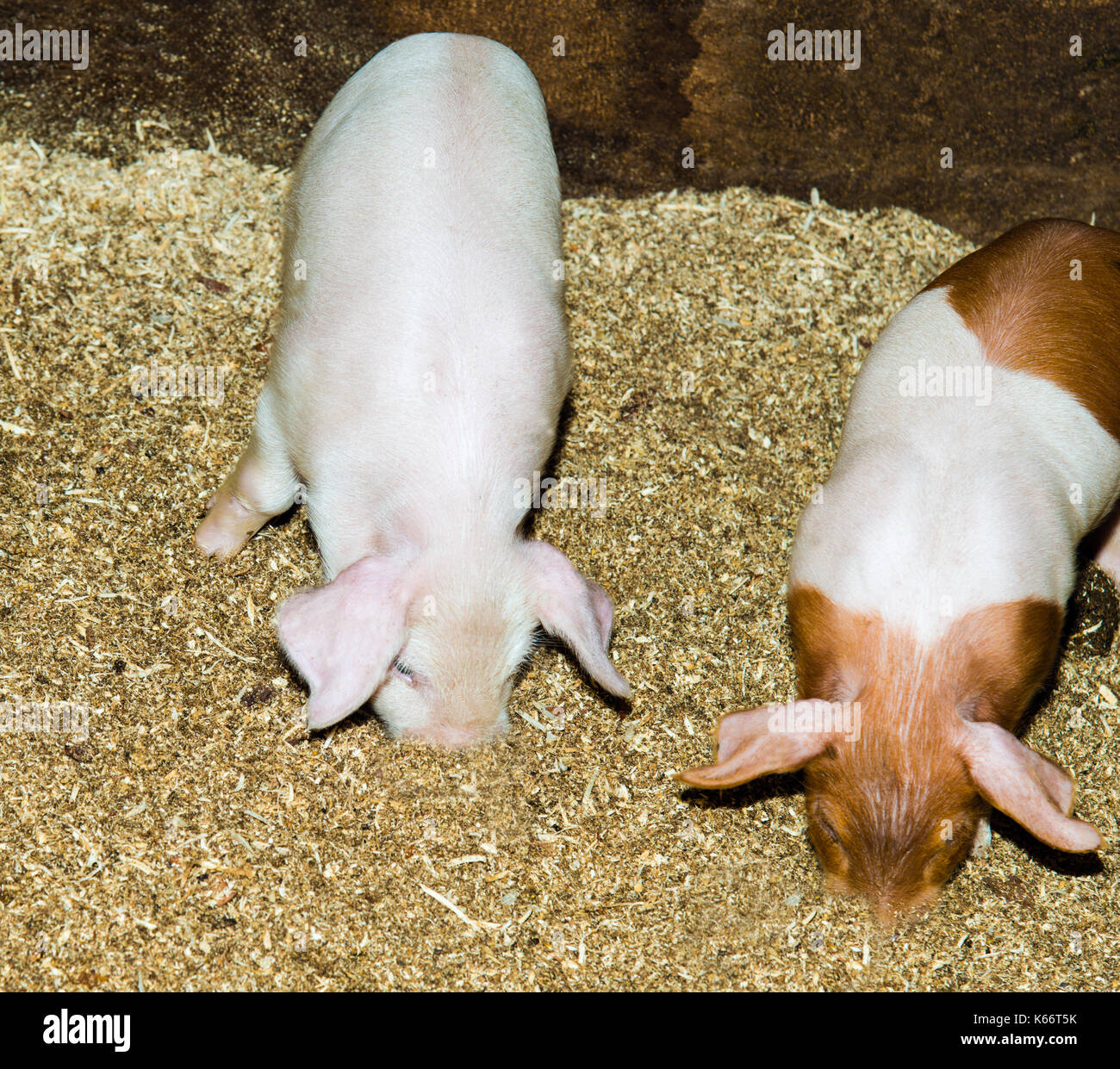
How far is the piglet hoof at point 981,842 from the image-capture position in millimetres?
4141

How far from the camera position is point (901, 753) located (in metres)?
3.50

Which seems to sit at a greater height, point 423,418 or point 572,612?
point 423,418

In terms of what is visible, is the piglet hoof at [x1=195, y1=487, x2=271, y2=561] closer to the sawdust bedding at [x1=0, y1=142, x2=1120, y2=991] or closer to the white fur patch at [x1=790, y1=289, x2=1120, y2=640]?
the sawdust bedding at [x1=0, y1=142, x2=1120, y2=991]

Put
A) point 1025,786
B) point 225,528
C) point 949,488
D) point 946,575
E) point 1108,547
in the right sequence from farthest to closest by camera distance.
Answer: point 1108,547, point 225,528, point 949,488, point 946,575, point 1025,786

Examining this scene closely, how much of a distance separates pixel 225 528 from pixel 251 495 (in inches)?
8.7

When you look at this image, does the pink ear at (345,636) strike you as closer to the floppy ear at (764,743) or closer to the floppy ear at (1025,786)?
the floppy ear at (764,743)

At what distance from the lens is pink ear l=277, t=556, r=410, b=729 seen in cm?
338

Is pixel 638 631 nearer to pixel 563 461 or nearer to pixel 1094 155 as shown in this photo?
pixel 563 461

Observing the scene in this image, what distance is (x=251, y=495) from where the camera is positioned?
423 centimetres

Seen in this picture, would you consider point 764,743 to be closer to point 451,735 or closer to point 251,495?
point 451,735

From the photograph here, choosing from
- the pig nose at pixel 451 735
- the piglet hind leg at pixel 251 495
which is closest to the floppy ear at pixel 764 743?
the pig nose at pixel 451 735

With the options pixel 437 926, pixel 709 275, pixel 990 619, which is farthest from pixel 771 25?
pixel 437 926

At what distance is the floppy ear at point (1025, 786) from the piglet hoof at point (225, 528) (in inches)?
100

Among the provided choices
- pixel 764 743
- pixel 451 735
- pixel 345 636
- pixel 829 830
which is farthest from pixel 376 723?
pixel 829 830
